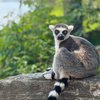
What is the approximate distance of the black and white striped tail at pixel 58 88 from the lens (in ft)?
18.2

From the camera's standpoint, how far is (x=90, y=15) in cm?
1112

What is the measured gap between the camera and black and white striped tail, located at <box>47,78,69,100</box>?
5.54 metres

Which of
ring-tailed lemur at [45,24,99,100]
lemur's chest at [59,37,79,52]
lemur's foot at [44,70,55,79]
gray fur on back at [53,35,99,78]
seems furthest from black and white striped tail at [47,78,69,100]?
lemur's chest at [59,37,79,52]

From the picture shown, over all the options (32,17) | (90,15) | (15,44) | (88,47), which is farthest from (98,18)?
(88,47)

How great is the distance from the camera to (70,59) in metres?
5.84

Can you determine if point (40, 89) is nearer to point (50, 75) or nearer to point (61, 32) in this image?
point (50, 75)

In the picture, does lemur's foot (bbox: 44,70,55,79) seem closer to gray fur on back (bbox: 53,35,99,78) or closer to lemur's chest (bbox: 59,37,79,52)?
gray fur on back (bbox: 53,35,99,78)

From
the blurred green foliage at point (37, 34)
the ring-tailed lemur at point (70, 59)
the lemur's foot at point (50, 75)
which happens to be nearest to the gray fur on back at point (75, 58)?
the ring-tailed lemur at point (70, 59)

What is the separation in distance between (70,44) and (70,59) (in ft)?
Result: 1.01

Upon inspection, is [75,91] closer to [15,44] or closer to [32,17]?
[15,44]

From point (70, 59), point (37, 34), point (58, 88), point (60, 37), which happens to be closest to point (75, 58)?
point (70, 59)

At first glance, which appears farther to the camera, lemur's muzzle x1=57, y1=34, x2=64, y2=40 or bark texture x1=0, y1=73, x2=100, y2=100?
lemur's muzzle x1=57, y1=34, x2=64, y2=40

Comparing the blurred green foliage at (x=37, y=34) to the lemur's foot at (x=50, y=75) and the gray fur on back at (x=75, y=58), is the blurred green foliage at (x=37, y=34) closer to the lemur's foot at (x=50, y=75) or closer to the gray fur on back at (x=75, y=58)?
the lemur's foot at (x=50, y=75)

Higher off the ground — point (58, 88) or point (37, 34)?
point (58, 88)
